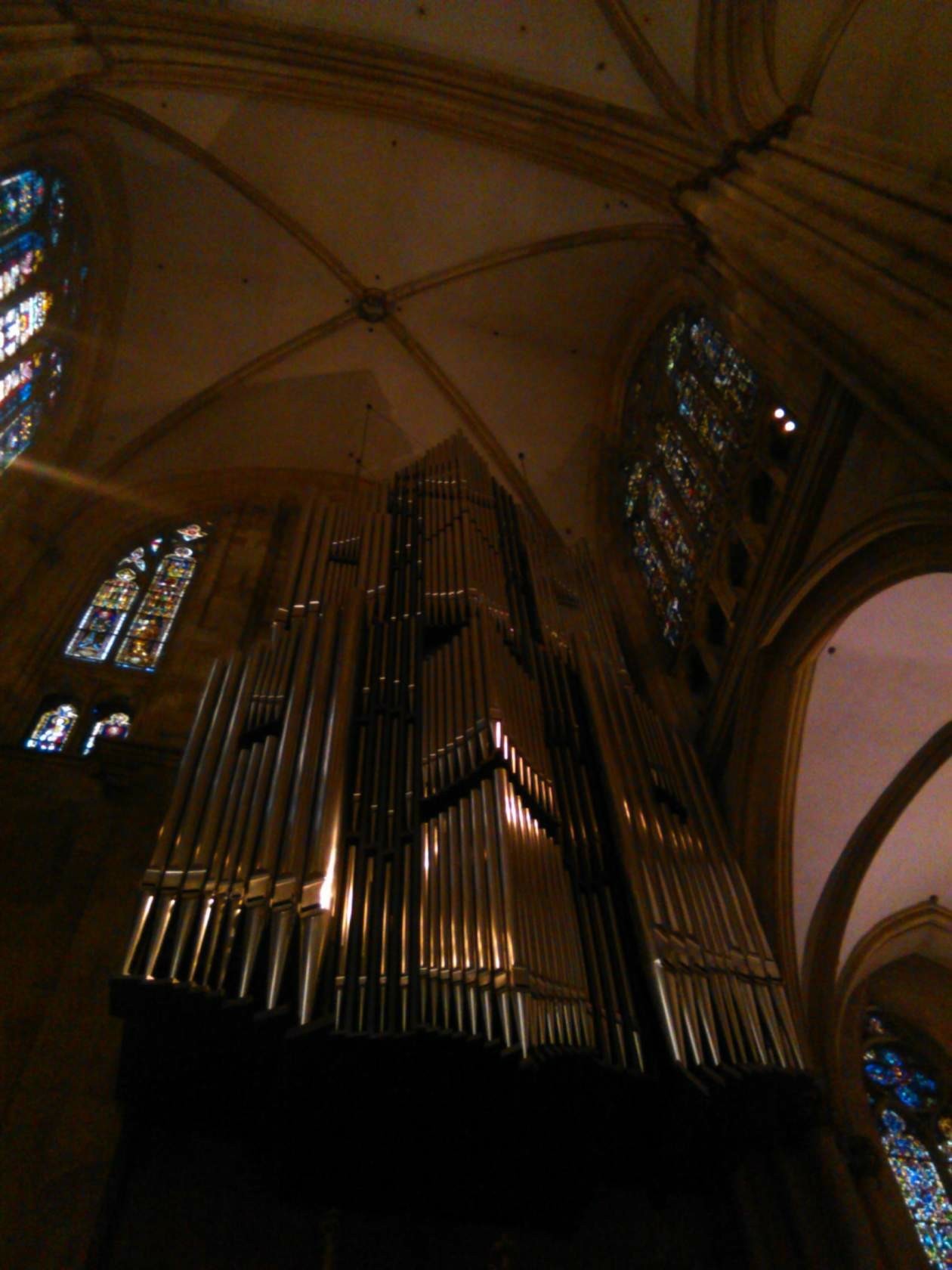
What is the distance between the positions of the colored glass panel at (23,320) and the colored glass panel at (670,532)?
6089 millimetres

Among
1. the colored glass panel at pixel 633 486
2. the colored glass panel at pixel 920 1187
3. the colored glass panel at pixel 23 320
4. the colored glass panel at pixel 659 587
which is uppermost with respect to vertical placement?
the colored glass panel at pixel 23 320

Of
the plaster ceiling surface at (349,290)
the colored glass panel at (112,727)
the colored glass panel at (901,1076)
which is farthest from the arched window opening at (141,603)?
the colored glass panel at (901,1076)

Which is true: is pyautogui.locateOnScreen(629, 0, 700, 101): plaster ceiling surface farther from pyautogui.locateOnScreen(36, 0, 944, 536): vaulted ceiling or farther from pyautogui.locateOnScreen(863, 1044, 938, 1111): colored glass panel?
pyautogui.locateOnScreen(863, 1044, 938, 1111): colored glass panel

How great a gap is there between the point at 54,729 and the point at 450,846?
4240 millimetres

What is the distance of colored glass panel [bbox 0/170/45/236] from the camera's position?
7.11 metres

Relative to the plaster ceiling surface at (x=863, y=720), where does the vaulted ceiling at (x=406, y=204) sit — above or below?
above

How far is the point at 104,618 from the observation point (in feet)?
26.0

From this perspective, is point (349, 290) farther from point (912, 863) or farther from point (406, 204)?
point (912, 863)

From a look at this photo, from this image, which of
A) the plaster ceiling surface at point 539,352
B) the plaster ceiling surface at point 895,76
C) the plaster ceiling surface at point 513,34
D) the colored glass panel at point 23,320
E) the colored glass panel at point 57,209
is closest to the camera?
the plaster ceiling surface at point 895,76

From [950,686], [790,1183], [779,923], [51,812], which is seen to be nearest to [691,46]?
[950,686]

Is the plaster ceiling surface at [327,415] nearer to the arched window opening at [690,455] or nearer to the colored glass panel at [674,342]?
the arched window opening at [690,455]

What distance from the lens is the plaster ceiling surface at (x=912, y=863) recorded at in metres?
6.20

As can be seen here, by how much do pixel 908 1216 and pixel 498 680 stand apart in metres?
4.79

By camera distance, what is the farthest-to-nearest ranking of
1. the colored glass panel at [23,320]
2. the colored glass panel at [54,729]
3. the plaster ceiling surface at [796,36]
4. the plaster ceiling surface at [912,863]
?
the colored glass panel at [23,320], the plaster ceiling surface at [796,36], the colored glass panel at [54,729], the plaster ceiling surface at [912,863]
